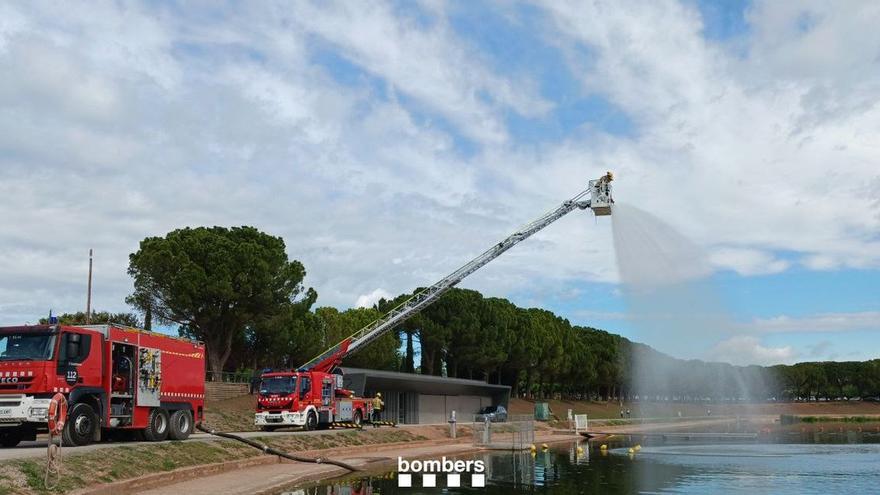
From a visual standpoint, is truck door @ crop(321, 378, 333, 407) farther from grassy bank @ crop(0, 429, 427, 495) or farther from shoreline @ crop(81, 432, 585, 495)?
grassy bank @ crop(0, 429, 427, 495)

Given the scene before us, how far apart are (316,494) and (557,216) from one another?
25742 mm

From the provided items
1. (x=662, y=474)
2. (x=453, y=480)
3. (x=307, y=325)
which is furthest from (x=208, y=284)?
(x=662, y=474)

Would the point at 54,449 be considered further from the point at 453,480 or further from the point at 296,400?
the point at 296,400

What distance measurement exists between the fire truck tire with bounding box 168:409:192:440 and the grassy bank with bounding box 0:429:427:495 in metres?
1.08

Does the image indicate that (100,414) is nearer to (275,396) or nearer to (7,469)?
(7,469)

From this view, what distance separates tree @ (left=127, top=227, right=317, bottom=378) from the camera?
55031 mm

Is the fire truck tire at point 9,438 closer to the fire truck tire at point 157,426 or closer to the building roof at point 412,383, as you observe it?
the fire truck tire at point 157,426

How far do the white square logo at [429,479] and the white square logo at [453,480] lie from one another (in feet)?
1.47

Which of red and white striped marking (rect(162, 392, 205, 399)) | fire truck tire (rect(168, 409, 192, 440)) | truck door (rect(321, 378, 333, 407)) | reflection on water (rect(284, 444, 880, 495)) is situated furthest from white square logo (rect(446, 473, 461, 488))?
truck door (rect(321, 378, 333, 407))

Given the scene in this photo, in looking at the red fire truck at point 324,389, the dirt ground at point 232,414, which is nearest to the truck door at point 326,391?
the red fire truck at point 324,389

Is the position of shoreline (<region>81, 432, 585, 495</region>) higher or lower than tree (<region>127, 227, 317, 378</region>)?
lower

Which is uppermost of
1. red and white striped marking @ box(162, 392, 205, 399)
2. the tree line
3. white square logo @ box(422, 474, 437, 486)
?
the tree line

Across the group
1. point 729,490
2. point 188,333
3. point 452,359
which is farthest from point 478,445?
point 452,359

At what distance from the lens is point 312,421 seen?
3766 cm
